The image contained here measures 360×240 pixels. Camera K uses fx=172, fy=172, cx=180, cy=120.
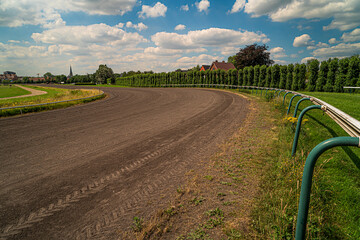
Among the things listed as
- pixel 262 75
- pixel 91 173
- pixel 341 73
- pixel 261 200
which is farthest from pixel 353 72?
pixel 91 173

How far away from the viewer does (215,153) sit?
5375mm

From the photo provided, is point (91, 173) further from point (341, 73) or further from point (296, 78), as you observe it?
point (296, 78)

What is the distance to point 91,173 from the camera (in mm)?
4414

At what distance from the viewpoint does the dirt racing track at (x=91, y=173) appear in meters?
2.96

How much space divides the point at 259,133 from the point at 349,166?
3117 mm

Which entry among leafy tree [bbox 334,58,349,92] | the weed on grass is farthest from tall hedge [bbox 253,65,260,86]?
the weed on grass

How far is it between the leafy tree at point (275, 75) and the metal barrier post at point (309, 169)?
92.6ft

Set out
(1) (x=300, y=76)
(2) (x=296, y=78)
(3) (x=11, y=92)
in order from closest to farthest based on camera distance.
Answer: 1. (1) (x=300, y=76)
2. (2) (x=296, y=78)
3. (3) (x=11, y=92)

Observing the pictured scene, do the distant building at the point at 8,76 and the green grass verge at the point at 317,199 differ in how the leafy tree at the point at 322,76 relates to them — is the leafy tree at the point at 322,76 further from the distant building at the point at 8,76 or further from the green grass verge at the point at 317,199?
the distant building at the point at 8,76

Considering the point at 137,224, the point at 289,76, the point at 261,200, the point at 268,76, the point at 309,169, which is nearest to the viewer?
the point at 309,169

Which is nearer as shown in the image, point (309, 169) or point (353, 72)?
point (309, 169)

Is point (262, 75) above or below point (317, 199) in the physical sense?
above

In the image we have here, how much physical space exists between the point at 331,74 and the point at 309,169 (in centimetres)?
2525

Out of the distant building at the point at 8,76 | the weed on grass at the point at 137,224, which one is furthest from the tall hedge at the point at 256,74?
the distant building at the point at 8,76
